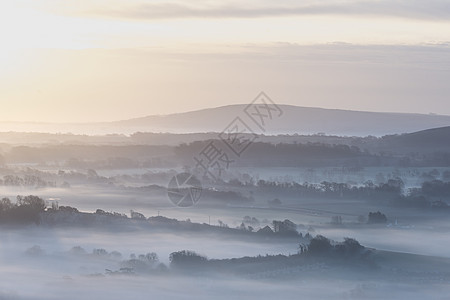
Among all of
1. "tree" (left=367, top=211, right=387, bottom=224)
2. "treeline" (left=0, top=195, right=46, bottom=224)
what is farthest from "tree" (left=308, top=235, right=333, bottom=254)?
"tree" (left=367, top=211, right=387, bottom=224)

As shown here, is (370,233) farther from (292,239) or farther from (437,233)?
(292,239)

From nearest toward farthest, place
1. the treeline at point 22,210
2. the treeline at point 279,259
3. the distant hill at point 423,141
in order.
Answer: the treeline at point 279,259
the treeline at point 22,210
the distant hill at point 423,141

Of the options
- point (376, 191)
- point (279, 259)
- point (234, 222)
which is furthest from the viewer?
point (376, 191)

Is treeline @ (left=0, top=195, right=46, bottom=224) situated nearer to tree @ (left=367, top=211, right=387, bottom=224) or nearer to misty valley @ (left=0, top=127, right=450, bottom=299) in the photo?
misty valley @ (left=0, top=127, right=450, bottom=299)

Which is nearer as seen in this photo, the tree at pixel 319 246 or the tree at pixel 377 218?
the tree at pixel 319 246

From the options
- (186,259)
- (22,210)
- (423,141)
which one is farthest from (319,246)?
(423,141)

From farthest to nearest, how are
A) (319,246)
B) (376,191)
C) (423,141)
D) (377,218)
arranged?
(423,141), (376,191), (377,218), (319,246)

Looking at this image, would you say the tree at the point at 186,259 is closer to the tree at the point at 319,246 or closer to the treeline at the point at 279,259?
the treeline at the point at 279,259

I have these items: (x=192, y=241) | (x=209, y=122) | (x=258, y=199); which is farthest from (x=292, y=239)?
(x=209, y=122)

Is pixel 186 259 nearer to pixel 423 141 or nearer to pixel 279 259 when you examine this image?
pixel 279 259

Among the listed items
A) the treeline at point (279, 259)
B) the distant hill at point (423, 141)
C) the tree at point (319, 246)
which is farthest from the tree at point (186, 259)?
the distant hill at point (423, 141)

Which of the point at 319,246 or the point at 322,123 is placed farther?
the point at 322,123
